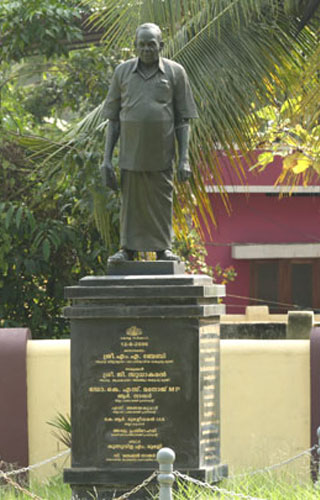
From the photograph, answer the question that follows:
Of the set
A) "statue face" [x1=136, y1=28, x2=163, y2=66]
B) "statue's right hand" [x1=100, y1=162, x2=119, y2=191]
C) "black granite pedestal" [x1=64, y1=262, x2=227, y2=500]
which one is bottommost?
"black granite pedestal" [x1=64, y1=262, x2=227, y2=500]

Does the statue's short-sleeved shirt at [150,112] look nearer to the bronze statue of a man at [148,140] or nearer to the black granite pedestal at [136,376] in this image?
the bronze statue of a man at [148,140]

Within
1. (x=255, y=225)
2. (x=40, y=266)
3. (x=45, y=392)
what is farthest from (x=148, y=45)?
(x=255, y=225)

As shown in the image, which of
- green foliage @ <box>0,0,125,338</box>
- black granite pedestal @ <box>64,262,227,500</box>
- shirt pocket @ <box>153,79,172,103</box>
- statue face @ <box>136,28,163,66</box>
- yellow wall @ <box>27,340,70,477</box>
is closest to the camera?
black granite pedestal @ <box>64,262,227,500</box>

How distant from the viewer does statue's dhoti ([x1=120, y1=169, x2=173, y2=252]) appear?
9.88m

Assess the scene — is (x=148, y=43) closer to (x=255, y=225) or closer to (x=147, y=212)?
(x=147, y=212)

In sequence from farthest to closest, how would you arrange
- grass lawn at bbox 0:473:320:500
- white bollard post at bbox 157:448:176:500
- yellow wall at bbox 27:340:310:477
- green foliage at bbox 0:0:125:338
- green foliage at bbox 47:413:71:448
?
green foliage at bbox 0:0:125:338, green foliage at bbox 47:413:71:448, yellow wall at bbox 27:340:310:477, grass lawn at bbox 0:473:320:500, white bollard post at bbox 157:448:176:500

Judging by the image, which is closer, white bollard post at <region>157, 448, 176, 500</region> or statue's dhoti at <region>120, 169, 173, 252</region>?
white bollard post at <region>157, 448, 176, 500</region>

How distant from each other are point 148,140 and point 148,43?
745 mm

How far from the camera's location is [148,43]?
383 inches

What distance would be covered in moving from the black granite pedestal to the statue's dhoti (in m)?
0.47

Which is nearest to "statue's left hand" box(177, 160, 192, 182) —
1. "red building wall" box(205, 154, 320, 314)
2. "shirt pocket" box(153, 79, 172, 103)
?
"shirt pocket" box(153, 79, 172, 103)

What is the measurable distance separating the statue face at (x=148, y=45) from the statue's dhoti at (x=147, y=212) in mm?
884

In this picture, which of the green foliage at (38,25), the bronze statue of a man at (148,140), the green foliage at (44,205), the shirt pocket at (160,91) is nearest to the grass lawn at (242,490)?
the bronze statue of a man at (148,140)

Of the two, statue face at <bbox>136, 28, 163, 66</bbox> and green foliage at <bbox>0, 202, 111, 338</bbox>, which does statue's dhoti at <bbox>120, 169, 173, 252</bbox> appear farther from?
green foliage at <bbox>0, 202, 111, 338</bbox>
